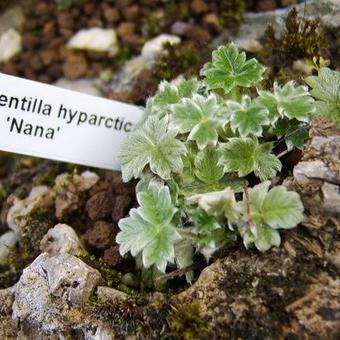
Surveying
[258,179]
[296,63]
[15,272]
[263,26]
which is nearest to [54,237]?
[15,272]

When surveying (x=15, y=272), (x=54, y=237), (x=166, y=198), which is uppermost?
(x=166, y=198)

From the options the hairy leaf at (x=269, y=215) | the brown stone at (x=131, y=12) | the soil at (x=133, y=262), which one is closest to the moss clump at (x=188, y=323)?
the soil at (x=133, y=262)

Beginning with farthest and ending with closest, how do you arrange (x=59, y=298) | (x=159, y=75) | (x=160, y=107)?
→ (x=159, y=75) < (x=160, y=107) < (x=59, y=298)

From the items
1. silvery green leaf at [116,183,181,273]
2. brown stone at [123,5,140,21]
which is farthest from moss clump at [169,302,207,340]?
brown stone at [123,5,140,21]

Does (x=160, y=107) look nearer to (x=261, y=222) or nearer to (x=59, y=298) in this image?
(x=261, y=222)

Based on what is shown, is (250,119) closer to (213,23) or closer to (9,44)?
(213,23)

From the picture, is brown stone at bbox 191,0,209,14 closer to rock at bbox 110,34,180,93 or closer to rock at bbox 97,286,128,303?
rock at bbox 110,34,180,93
